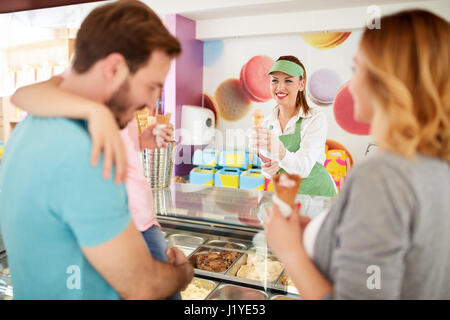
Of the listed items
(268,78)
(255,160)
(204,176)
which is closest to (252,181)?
(255,160)

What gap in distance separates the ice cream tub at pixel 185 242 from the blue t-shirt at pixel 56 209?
962 mm

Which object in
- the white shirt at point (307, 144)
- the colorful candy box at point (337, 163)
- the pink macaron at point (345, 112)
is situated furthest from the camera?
the pink macaron at point (345, 112)

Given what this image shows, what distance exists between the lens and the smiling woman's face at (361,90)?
0.79 metres

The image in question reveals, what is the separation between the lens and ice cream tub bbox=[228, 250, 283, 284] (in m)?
1.64

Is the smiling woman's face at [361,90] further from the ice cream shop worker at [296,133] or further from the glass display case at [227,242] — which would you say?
the ice cream shop worker at [296,133]

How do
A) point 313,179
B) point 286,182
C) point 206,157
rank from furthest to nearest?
point 206,157 → point 313,179 → point 286,182

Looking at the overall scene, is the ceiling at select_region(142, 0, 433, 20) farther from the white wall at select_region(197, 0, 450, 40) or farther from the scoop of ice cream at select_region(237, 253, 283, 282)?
the scoop of ice cream at select_region(237, 253, 283, 282)

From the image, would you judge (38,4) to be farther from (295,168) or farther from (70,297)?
(70,297)

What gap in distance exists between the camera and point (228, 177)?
4.58m

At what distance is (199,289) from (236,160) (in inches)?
121

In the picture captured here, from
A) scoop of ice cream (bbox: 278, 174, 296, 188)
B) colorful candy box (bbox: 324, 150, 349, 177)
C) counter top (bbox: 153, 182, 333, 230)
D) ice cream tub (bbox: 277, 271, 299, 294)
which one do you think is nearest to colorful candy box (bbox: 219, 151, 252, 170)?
colorful candy box (bbox: 324, 150, 349, 177)

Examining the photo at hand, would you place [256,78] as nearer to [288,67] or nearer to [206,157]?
[206,157]

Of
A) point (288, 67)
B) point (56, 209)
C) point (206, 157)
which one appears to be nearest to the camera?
point (56, 209)

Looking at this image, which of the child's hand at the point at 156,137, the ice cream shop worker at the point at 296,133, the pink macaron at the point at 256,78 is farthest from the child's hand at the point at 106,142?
the pink macaron at the point at 256,78
